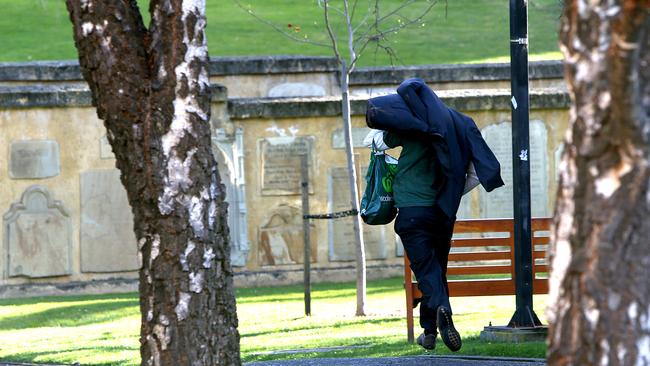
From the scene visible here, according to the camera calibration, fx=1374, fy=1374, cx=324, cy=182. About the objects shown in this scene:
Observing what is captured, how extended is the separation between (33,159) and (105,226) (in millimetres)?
1222

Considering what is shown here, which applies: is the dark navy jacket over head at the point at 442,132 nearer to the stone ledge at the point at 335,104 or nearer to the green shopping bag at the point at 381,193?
the green shopping bag at the point at 381,193

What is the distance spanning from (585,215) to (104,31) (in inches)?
111

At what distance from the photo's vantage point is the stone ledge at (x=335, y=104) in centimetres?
1748

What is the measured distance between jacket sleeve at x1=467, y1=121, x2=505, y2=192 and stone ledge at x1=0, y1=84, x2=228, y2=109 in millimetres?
8738

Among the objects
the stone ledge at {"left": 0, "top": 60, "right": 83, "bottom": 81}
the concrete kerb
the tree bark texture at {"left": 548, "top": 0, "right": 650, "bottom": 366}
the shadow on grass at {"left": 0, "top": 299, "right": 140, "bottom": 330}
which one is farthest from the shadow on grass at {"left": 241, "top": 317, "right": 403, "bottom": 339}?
the stone ledge at {"left": 0, "top": 60, "right": 83, "bottom": 81}

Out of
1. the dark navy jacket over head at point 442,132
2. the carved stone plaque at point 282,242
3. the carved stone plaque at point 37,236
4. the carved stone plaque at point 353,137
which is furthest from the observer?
the carved stone plaque at point 353,137

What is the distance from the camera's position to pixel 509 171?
1811cm

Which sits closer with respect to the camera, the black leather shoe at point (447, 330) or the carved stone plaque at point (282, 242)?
the black leather shoe at point (447, 330)

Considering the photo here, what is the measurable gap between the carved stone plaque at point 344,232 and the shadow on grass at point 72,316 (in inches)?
125

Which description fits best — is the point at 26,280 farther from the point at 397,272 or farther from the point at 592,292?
the point at 592,292

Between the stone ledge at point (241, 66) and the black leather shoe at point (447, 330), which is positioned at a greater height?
the stone ledge at point (241, 66)

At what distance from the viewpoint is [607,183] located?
401 centimetres

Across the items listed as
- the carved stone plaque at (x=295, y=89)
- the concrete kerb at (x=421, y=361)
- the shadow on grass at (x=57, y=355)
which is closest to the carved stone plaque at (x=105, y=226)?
the carved stone plaque at (x=295, y=89)

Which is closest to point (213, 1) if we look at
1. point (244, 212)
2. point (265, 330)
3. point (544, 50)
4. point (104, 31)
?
point (544, 50)
